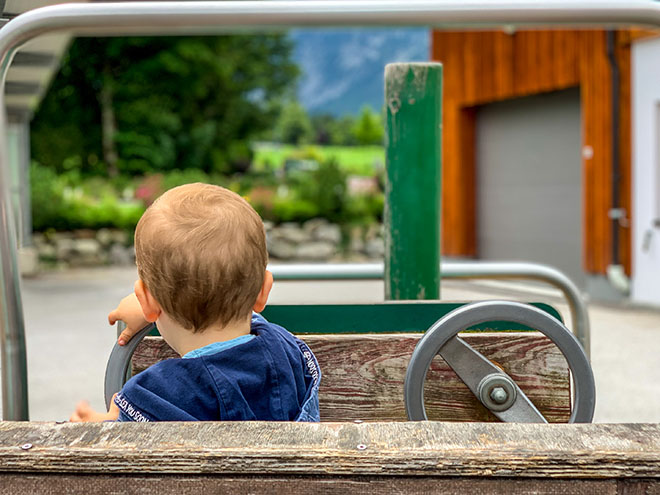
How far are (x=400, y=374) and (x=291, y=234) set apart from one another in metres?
14.0

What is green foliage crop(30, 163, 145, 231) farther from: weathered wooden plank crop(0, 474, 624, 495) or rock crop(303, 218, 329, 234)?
weathered wooden plank crop(0, 474, 624, 495)

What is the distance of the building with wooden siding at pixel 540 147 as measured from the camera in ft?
31.8

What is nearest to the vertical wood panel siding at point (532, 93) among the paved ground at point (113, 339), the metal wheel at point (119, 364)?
the paved ground at point (113, 339)

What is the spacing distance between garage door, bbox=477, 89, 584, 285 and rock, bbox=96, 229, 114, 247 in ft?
21.8

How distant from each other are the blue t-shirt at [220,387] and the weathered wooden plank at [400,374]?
36cm

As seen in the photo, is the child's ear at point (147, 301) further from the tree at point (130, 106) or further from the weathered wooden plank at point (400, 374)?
the tree at point (130, 106)

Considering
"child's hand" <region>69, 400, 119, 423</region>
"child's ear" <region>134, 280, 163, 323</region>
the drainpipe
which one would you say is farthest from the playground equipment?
the drainpipe

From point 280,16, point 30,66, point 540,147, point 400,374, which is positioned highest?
point 30,66

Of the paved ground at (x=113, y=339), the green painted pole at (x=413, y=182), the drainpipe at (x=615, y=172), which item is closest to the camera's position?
the green painted pole at (x=413, y=182)

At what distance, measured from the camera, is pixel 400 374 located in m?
1.71

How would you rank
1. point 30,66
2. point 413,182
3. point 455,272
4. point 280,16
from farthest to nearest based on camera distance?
point 30,66 < point 455,272 < point 413,182 < point 280,16

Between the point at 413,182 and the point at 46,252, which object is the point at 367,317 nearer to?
the point at 413,182

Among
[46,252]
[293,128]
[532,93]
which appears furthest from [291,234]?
[293,128]

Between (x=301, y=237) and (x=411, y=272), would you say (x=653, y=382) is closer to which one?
(x=411, y=272)
